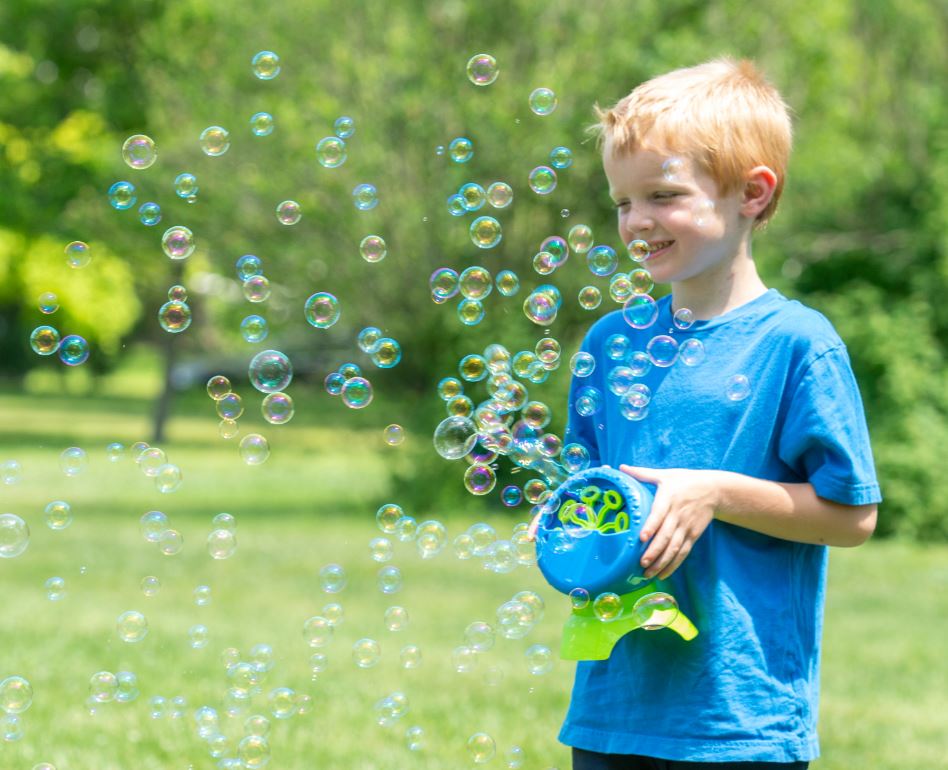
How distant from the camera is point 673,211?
88.5 inches

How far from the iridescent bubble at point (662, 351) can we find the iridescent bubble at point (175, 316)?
150 cm

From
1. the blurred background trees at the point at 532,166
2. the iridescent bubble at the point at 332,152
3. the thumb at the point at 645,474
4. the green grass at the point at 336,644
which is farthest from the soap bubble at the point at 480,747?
the blurred background trees at the point at 532,166

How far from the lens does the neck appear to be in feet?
7.73

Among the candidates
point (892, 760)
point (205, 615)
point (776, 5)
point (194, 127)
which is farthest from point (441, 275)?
point (194, 127)

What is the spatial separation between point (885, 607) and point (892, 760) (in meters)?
3.38

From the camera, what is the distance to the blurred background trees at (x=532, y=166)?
11.2 m

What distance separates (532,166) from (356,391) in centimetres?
812

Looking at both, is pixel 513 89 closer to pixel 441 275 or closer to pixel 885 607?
pixel 885 607

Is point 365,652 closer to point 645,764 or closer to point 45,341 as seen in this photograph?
point 645,764

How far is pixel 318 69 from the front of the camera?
11859 millimetres

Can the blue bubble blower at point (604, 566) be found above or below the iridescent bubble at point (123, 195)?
below

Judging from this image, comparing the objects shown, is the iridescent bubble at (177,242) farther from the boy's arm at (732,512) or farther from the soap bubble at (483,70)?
the boy's arm at (732,512)

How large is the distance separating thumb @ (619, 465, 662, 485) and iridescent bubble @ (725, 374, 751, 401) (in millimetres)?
186

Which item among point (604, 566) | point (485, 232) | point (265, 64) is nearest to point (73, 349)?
point (265, 64)
